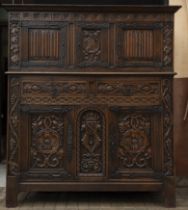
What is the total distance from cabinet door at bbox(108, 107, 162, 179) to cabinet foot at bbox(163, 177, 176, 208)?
0.13m

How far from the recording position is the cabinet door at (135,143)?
5.41m

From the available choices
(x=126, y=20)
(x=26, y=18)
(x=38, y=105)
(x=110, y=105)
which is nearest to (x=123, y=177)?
(x=110, y=105)

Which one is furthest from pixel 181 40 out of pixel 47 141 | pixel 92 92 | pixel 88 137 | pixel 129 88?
pixel 47 141

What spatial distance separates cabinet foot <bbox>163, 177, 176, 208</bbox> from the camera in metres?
5.39

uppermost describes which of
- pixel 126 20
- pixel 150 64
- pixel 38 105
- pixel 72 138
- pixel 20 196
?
pixel 126 20

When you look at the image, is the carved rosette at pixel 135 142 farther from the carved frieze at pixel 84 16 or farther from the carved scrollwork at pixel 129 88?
the carved frieze at pixel 84 16

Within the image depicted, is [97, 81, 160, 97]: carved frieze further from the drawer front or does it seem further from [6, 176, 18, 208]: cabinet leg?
[6, 176, 18, 208]: cabinet leg

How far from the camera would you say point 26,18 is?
536 centimetres

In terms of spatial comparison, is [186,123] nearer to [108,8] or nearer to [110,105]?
[110,105]

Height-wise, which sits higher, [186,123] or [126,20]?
[126,20]

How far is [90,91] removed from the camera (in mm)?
5383

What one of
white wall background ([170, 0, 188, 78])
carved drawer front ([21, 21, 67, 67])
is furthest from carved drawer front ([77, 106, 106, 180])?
white wall background ([170, 0, 188, 78])

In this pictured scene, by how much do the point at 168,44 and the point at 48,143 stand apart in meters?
1.84

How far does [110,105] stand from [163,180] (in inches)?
42.8
